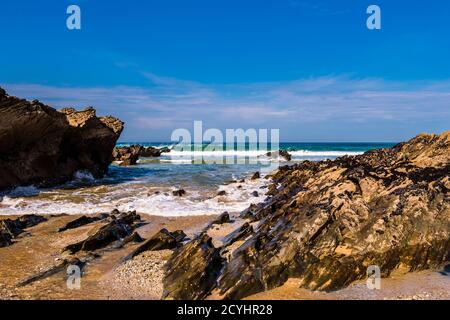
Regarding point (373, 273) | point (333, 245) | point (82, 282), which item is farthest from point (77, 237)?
point (373, 273)

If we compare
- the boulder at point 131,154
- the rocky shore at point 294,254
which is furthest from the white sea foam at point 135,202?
the boulder at point 131,154

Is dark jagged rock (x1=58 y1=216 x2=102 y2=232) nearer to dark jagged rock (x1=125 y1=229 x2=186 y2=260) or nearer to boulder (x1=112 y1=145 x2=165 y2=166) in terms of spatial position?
dark jagged rock (x1=125 y1=229 x2=186 y2=260)

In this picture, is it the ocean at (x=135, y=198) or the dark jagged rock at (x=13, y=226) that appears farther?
the ocean at (x=135, y=198)

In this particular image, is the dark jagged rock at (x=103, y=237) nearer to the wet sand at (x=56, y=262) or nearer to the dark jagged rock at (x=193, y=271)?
the wet sand at (x=56, y=262)

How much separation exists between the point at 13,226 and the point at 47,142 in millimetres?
13314

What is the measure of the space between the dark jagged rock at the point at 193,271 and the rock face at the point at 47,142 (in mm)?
16610

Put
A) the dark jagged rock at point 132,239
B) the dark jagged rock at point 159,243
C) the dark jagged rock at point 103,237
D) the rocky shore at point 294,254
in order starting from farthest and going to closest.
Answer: the dark jagged rock at point 132,239, the dark jagged rock at point 103,237, the dark jagged rock at point 159,243, the rocky shore at point 294,254

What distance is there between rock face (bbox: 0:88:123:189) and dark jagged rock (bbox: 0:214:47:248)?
355 inches

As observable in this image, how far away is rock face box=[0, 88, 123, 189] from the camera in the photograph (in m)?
Answer: 20.2

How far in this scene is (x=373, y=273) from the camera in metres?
6.62

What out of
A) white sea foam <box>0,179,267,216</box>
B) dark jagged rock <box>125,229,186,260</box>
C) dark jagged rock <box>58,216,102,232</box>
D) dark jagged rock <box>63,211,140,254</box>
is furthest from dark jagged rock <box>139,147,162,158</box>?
dark jagged rock <box>125,229,186,260</box>

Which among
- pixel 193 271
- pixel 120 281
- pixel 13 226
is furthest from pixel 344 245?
pixel 13 226

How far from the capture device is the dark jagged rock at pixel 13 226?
10.2 m
